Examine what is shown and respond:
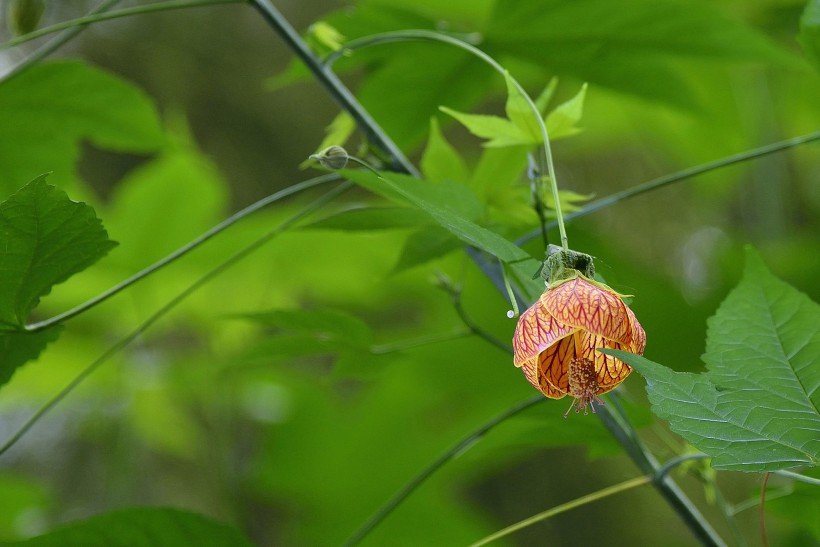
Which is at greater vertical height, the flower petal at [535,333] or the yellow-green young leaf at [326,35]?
the yellow-green young leaf at [326,35]

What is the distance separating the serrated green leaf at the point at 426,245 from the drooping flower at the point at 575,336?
0.31 ft

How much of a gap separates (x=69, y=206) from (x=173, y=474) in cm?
116

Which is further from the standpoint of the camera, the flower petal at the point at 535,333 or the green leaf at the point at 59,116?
the green leaf at the point at 59,116

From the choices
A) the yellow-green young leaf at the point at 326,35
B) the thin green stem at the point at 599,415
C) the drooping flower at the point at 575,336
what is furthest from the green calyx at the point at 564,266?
the yellow-green young leaf at the point at 326,35

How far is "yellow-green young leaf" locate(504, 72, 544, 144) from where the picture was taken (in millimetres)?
341

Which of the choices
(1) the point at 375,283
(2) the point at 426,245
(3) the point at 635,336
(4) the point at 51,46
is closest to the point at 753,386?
(3) the point at 635,336

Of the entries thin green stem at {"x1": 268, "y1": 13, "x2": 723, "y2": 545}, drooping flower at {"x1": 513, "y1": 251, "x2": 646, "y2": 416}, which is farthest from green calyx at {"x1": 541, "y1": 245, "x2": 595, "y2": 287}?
thin green stem at {"x1": 268, "y1": 13, "x2": 723, "y2": 545}

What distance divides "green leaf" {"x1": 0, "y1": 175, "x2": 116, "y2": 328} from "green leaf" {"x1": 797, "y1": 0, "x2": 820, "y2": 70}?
32cm

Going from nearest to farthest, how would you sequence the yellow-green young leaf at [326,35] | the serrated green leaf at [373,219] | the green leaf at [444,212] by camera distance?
the green leaf at [444,212] < the serrated green leaf at [373,219] < the yellow-green young leaf at [326,35]

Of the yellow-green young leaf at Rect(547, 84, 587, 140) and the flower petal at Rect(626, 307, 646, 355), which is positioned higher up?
the yellow-green young leaf at Rect(547, 84, 587, 140)

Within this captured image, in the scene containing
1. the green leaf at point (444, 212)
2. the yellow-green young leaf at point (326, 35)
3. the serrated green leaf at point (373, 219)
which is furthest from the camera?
the yellow-green young leaf at point (326, 35)

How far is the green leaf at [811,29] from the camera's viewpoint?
394 mm

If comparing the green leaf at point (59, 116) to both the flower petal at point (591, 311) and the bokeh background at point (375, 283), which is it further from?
the flower petal at point (591, 311)

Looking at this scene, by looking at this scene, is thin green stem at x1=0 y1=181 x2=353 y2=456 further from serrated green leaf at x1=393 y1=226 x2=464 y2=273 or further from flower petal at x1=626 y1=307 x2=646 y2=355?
flower petal at x1=626 y1=307 x2=646 y2=355
